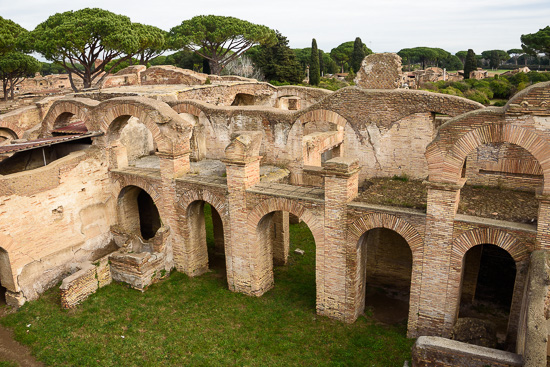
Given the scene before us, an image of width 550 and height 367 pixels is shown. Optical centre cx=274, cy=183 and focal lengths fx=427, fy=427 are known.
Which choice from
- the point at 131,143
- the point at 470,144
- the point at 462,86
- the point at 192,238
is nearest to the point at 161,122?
the point at 192,238

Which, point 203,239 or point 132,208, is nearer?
point 203,239

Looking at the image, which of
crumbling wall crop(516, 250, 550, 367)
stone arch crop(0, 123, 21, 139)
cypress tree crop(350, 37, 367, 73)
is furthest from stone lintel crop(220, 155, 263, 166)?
cypress tree crop(350, 37, 367, 73)

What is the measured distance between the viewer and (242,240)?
435 inches

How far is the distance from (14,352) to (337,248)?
7.64 meters

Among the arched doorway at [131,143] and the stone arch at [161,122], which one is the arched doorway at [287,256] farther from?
the arched doorway at [131,143]

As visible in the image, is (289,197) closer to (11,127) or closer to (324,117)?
(324,117)

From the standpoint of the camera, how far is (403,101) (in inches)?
435

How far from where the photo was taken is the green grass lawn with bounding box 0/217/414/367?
9117mm

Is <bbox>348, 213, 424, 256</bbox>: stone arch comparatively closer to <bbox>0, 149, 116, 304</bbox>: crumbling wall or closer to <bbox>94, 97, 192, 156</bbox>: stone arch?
<bbox>94, 97, 192, 156</bbox>: stone arch

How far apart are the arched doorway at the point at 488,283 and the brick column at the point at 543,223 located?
9.05 feet

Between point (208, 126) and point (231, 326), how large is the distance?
700 centimetres

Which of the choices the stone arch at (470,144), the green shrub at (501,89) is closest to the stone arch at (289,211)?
the stone arch at (470,144)

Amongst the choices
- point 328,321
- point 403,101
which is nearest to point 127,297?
point 328,321

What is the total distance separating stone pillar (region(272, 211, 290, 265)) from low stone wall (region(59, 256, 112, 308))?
492 centimetres
